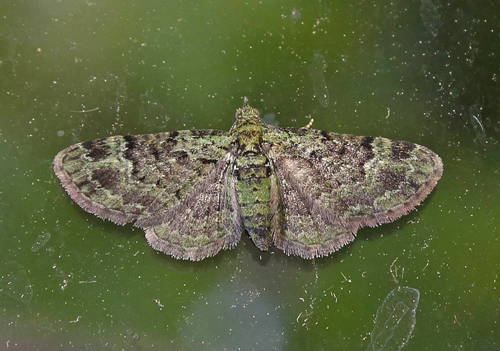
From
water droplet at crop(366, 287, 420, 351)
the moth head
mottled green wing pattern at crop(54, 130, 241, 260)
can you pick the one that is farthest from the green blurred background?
mottled green wing pattern at crop(54, 130, 241, 260)

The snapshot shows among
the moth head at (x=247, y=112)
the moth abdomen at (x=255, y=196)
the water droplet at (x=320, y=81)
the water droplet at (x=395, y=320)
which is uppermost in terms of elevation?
the water droplet at (x=320, y=81)

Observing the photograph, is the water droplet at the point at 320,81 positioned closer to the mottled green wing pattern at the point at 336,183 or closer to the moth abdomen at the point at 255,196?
the mottled green wing pattern at the point at 336,183

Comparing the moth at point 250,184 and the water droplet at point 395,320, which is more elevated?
the moth at point 250,184

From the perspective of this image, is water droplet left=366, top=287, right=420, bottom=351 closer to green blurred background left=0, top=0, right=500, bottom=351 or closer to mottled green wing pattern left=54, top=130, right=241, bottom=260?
green blurred background left=0, top=0, right=500, bottom=351

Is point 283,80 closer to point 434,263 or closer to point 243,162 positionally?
point 243,162

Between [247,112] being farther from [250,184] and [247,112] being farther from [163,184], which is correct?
[163,184]

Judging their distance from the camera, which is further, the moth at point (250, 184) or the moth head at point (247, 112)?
the moth head at point (247, 112)

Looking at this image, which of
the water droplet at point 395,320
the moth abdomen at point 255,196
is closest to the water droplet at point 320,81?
the moth abdomen at point 255,196
